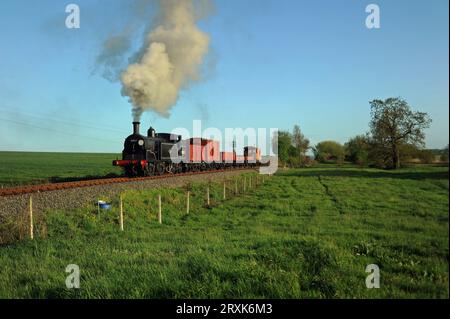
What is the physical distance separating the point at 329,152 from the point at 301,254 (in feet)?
8.57

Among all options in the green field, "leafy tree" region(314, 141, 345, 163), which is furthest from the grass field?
the green field

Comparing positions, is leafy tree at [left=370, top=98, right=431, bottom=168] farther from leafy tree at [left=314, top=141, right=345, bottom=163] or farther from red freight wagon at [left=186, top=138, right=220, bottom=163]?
red freight wagon at [left=186, top=138, right=220, bottom=163]

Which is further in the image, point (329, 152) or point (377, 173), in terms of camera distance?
point (329, 152)

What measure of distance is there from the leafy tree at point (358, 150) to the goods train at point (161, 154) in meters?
23.0

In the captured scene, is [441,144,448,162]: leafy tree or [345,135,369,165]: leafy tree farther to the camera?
[345,135,369,165]: leafy tree

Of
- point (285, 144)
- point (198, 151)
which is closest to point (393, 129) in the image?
point (285, 144)

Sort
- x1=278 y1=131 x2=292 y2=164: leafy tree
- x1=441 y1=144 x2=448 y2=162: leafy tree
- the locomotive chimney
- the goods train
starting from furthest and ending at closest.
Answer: the locomotive chimney
the goods train
x1=278 y1=131 x2=292 y2=164: leafy tree
x1=441 y1=144 x2=448 y2=162: leafy tree

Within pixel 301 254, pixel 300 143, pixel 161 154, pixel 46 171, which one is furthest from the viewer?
pixel 46 171

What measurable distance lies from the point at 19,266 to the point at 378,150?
27.7 feet

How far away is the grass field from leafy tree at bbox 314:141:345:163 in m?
0.14

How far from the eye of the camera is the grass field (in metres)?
2.49

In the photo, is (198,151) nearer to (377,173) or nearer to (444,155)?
(377,173)

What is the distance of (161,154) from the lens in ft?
114
